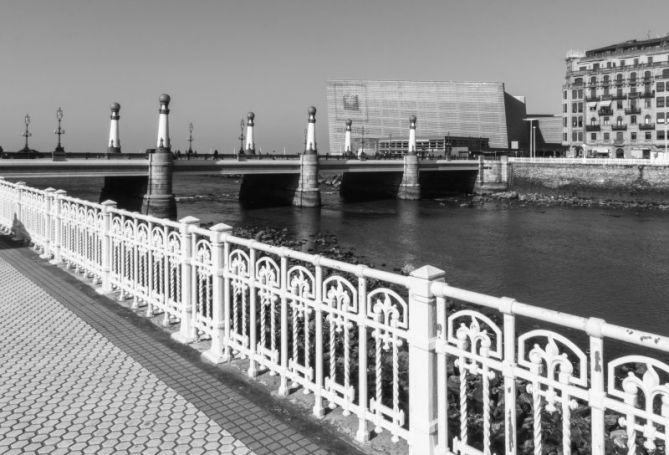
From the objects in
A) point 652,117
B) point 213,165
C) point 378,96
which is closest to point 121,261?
point 213,165

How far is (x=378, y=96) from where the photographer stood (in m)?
136

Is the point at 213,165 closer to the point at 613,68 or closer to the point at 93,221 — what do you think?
the point at 93,221

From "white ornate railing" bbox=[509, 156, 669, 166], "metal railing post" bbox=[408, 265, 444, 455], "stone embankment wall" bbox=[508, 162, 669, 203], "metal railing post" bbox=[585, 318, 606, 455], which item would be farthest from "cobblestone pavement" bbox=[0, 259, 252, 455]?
"white ornate railing" bbox=[509, 156, 669, 166]

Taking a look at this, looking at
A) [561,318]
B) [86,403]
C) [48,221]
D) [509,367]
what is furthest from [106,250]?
[561,318]

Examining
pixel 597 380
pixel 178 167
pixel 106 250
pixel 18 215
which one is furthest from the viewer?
pixel 178 167

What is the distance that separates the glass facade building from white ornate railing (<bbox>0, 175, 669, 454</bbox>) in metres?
126

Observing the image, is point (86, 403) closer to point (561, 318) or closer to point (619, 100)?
point (561, 318)

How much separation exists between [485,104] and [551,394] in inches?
5396

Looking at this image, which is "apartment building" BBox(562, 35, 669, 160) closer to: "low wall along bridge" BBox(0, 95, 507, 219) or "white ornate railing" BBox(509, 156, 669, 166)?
"white ornate railing" BBox(509, 156, 669, 166)

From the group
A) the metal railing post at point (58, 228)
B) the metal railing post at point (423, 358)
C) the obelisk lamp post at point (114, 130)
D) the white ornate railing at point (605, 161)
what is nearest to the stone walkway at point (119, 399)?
the metal railing post at point (423, 358)

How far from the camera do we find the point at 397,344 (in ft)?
15.4

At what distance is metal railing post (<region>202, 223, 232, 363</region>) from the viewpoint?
23.0 ft

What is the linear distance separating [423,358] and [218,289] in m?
3.26

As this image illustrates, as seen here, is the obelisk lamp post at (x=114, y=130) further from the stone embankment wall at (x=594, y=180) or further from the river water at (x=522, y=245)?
the stone embankment wall at (x=594, y=180)
